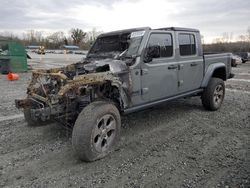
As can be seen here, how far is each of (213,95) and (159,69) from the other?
2108mm

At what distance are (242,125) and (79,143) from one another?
361 cm

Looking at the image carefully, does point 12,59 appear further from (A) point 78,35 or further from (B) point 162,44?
(A) point 78,35

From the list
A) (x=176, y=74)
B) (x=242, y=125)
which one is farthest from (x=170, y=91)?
(x=242, y=125)

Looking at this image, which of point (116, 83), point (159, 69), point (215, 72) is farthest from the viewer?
point (215, 72)

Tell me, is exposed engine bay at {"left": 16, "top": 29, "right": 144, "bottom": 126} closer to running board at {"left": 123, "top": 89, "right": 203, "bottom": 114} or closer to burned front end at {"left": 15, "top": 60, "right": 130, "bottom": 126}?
burned front end at {"left": 15, "top": 60, "right": 130, "bottom": 126}

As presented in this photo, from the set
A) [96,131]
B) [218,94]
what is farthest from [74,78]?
[218,94]

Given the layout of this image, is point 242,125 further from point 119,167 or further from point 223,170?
point 119,167

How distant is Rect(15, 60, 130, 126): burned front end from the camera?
389 centimetres

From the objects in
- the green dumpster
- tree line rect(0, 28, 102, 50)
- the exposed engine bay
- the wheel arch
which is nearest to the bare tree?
tree line rect(0, 28, 102, 50)

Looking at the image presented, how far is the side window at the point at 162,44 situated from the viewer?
4.85 metres

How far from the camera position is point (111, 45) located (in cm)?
560

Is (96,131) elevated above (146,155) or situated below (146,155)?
above

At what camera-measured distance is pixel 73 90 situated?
3.84 meters

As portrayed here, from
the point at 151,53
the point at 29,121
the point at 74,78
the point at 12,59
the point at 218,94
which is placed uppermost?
the point at 12,59
